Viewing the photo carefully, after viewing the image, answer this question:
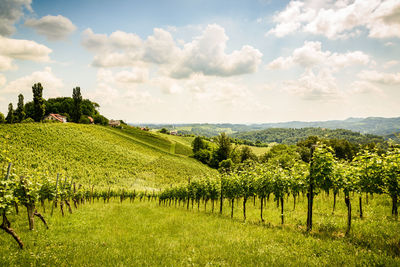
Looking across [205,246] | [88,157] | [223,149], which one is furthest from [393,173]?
[223,149]

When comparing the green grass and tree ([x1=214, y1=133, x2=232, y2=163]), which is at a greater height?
the green grass

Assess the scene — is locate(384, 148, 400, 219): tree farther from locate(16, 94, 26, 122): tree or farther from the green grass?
locate(16, 94, 26, 122): tree

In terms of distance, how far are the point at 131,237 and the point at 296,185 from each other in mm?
10121

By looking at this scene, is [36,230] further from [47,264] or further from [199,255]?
[199,255]

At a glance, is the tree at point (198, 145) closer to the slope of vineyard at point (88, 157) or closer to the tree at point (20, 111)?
the slope of vineyard at point (88, 157)

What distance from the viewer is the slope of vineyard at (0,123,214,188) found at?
46.1 metres

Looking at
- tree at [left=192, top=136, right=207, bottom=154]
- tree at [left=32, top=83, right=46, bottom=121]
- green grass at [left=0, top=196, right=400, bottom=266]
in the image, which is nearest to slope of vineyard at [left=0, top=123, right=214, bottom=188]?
tree at [left=32, top=83, right=46, bottom=121]

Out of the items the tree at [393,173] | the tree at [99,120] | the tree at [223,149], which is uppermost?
the tree at [99,120]

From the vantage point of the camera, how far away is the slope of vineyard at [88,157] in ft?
151

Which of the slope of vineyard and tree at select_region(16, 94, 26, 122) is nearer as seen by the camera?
Answer: the slope of vineyard

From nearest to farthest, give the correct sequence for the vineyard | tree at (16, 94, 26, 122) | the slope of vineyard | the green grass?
the green grass → the vineyard → the slope of vineyard → tree at (16, 94, 26, 122)

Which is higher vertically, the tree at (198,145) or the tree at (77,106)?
the tree at (77,106)

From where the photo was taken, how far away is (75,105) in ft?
306

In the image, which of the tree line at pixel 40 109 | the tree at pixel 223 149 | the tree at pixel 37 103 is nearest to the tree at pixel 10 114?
the tree line at pixel 40 109
